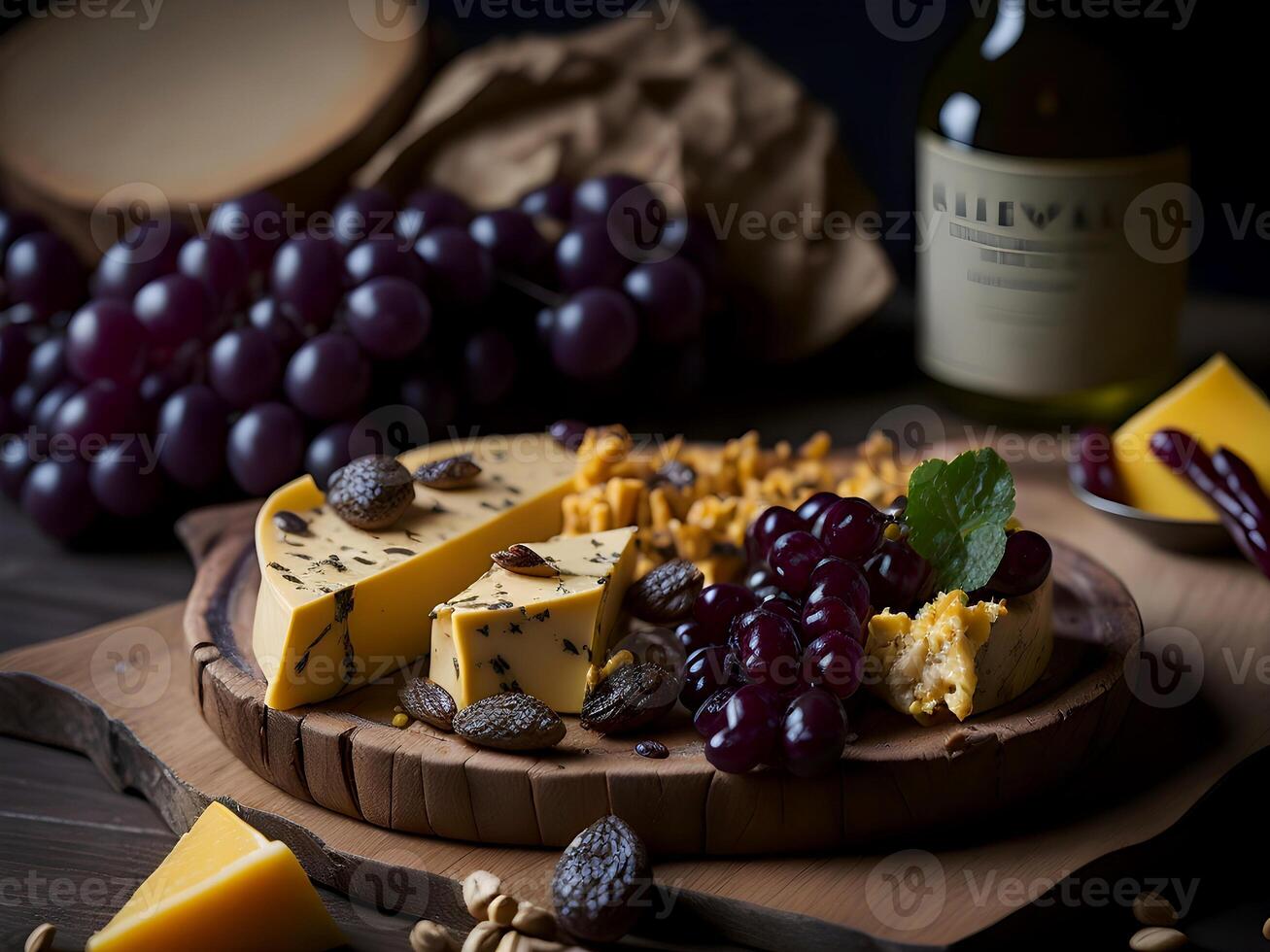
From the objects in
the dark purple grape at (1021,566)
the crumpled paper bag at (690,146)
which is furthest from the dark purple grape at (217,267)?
the dark purple grape at (1021,566)

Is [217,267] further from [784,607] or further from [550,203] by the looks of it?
[784,607]

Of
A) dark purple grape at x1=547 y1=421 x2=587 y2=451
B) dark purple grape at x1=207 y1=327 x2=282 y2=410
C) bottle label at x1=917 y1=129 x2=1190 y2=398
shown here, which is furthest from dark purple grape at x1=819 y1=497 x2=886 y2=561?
dark purple grape at x1=207 y1=327 x2=282 y2=410

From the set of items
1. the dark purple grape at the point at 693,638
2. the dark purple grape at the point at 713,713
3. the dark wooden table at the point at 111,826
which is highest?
the dark purple grape at the point at 713,713

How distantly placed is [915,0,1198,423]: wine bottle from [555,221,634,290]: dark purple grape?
1.29 feet

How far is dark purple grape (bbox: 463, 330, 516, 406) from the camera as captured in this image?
1.78 metres

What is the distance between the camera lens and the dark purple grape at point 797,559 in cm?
123

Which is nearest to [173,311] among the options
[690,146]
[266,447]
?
[266,447]

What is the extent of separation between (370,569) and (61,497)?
0.60 meters

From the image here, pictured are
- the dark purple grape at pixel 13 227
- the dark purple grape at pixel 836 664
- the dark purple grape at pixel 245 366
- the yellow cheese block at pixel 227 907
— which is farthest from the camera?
the dark purple grape at pixel 13 227

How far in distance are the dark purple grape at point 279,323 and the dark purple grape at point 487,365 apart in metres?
0.21

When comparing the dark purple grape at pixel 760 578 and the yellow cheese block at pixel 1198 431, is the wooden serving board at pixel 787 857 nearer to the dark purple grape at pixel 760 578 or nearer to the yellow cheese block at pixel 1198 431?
the yellow cheese block at pixel 1198 431

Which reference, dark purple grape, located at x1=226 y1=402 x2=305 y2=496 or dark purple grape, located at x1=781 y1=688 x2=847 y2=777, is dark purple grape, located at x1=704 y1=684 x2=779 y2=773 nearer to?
dark purple grape, located at x1=781 y1=688 x2=847 y2=777

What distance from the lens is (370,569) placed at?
1.26 metres

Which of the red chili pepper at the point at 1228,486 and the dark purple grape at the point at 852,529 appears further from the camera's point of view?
the red chili pepper at the point at 1228,486
